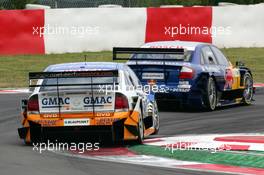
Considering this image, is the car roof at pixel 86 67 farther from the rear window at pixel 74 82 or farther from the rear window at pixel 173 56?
the rear window at pixel 173 56

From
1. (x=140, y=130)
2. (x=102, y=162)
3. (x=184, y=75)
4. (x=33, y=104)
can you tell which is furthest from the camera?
(x=184, y=75)

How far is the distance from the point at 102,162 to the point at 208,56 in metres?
7.56

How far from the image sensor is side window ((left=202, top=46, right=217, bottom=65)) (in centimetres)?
1733

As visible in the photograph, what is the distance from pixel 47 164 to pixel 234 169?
208 centimetres

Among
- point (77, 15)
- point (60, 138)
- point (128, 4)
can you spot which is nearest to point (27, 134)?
point (60, 138)

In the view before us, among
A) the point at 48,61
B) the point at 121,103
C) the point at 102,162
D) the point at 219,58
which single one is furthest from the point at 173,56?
the point at 48,61

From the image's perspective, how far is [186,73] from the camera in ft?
54.1

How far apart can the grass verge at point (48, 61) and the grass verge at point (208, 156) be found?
12965 millimetres

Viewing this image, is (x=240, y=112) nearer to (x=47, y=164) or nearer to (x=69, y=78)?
(x=69, y=78)

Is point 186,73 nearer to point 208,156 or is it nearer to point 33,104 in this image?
point 33,104

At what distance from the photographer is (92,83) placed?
11.5 meters

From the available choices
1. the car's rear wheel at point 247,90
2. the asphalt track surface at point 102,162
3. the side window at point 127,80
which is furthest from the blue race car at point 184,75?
the side window at point 127,80

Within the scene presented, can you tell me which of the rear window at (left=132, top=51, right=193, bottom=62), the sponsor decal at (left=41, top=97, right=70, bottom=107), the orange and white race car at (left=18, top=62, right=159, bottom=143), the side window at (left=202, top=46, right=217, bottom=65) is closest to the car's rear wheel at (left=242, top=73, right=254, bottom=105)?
the side window at (left=202, top=46, right=217, bottom=65)

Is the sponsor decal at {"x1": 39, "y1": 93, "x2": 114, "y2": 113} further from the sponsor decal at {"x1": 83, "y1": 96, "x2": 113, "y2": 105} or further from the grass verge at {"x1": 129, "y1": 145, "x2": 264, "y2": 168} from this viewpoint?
the grass verge at {"x1": 129, "y1": 145, "x2": 264, "y2": 168}
